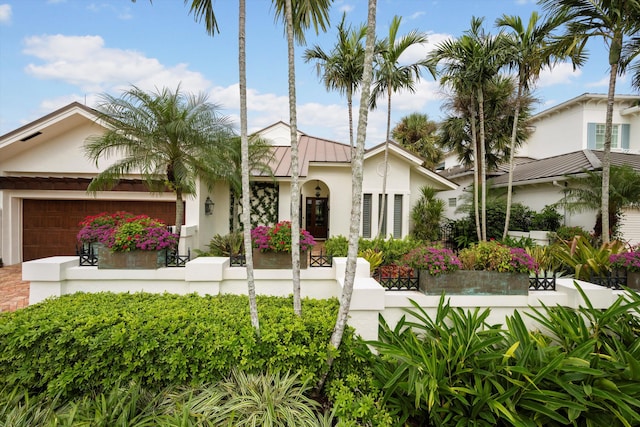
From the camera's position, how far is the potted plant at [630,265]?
5.46m

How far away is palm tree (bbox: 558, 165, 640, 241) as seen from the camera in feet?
31.7

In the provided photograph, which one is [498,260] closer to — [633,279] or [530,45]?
[633,279]

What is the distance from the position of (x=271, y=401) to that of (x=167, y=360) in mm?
1426

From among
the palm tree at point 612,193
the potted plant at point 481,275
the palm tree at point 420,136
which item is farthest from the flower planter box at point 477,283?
the palm tree at point 420,136

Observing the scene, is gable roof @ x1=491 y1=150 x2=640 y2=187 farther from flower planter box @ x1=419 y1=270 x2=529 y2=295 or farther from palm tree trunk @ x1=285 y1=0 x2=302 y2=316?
palm tree trunk @ x1=285 y1=0 x2=302 y2=316

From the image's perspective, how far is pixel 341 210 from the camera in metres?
12.4

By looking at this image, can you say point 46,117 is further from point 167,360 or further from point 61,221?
point 167,360

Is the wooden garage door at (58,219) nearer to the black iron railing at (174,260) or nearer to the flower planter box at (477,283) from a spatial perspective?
the black iron railing at (174,260)

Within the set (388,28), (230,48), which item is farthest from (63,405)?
(388,28)

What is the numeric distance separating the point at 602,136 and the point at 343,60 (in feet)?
58.0

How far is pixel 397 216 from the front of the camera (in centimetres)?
1235

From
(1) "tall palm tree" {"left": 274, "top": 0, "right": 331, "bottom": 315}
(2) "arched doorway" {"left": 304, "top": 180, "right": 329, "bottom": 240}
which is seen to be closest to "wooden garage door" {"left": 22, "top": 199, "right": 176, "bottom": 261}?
(2) "arched doorway" {"left": 304, "top": 180, "right": 329, "bottom": 240}

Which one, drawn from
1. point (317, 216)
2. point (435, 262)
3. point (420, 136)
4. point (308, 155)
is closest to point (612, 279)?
point (435, 262)

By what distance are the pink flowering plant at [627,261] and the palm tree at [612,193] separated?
4793 millimetres
